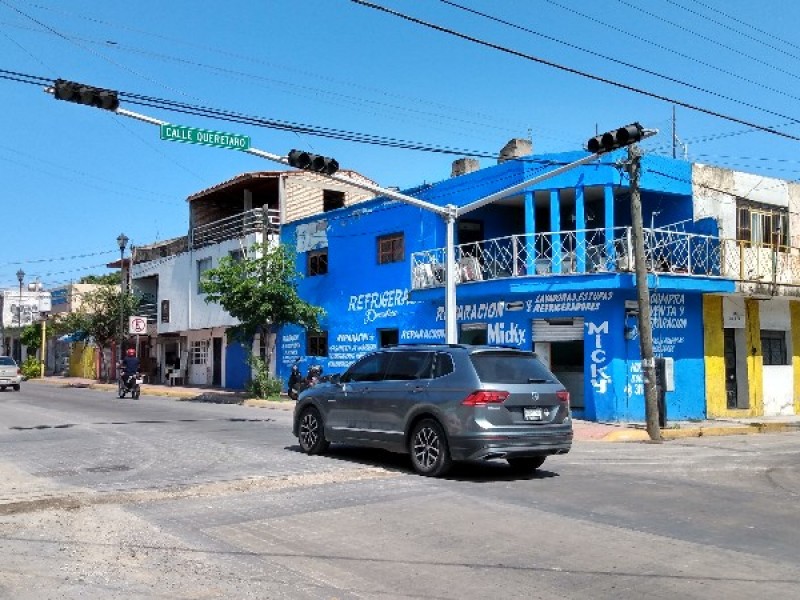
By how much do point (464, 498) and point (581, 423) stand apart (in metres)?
11.7

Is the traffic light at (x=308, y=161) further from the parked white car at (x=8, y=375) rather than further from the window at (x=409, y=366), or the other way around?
the parked white car at (x=8, y=375)

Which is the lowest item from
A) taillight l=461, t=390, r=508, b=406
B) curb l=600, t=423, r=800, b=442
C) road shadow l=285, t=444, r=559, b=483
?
curb l=600, t=423, r=800, b=442

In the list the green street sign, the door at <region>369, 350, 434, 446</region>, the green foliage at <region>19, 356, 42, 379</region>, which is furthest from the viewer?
the green foliage at <region>19, 356, 42, 379</region>

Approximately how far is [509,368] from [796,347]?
18.9 meters

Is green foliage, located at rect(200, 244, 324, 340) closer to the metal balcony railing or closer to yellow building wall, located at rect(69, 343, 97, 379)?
the metal balcony railing

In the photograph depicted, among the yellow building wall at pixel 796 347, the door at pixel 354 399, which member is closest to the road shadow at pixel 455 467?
the door at pixel 354 399

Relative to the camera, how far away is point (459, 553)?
21.9 feet

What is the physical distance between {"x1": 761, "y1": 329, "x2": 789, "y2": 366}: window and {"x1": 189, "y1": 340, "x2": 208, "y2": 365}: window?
83.2 ft

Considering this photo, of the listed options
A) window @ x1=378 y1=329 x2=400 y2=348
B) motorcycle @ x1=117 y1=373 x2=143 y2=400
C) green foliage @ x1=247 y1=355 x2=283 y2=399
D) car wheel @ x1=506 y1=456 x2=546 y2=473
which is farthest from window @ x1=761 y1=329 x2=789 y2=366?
motorcycle @ x1=117 y1=373 x2=143 y2=400

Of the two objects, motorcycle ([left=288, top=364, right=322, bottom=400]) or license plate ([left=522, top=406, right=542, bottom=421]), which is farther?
motorcycle ([left=288, top=364, right=322, bottom=400])

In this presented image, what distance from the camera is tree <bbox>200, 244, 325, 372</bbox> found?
27453 millimetres

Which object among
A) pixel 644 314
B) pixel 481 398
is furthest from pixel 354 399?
pixel 644 314

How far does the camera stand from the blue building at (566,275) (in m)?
20.8

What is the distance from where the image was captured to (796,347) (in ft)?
84.6
